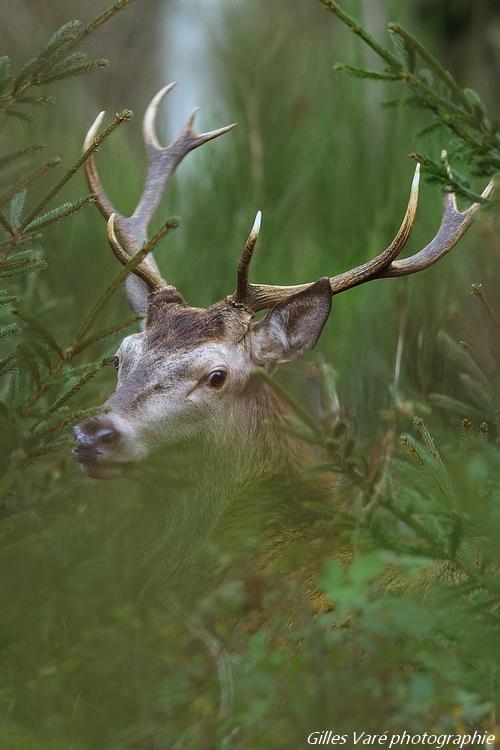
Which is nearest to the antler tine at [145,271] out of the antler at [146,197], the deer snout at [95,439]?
the antler at [146,197]

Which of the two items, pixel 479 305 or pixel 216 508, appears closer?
pixel 216 508

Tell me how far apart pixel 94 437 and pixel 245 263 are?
0.94m

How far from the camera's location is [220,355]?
4242 millimetres

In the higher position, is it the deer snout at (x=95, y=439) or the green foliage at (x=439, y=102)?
the green foliage at (x=439, y=102)

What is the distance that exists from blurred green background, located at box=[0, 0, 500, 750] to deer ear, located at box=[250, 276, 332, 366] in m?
0.22

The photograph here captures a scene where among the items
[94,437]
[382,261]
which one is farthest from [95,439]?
[382,261]

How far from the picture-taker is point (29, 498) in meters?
3.83

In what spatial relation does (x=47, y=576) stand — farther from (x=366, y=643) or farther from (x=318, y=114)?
(x=318, y=114)

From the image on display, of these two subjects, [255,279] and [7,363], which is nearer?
[7,363]

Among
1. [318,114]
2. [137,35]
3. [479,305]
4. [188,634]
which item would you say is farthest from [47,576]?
[137,35]

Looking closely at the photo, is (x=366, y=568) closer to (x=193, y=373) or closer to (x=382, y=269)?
(x=193, y=373)

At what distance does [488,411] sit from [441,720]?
63.2 inches

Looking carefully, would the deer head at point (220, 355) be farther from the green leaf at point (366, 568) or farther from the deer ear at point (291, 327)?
the green leaf at point (366, 568)

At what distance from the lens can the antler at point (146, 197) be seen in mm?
4758
